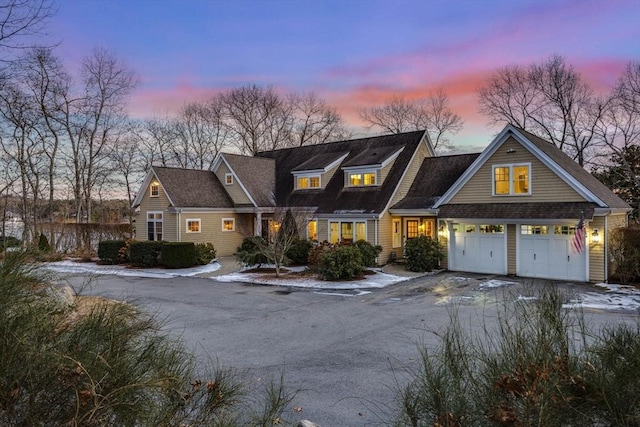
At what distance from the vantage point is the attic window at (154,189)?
926 inches

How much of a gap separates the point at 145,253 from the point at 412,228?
13.5 metres

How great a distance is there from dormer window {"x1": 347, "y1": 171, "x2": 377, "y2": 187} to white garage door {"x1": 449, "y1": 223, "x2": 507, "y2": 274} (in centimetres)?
532

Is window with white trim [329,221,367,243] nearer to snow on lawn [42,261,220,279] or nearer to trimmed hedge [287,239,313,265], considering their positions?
trimmed hedge [287,239,313,265]

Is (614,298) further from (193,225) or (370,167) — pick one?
(193,225)

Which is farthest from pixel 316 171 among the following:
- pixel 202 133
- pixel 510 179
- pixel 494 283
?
pixel 202 133

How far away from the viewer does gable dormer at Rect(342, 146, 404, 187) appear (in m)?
21.1

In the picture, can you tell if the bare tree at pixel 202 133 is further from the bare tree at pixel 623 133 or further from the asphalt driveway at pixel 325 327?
the bare tree at pixel 623 133

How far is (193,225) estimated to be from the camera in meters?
22.8

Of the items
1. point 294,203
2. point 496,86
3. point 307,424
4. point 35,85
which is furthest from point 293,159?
point 307,424

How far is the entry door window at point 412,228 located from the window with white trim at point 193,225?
1157 centimetres

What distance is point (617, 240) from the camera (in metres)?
14.7

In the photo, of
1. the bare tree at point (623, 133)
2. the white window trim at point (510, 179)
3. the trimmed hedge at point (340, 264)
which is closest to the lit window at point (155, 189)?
the trimmed hedge at point (340, 264)

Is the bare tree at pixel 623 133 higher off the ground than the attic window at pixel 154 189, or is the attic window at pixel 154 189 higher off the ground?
the bare tree at pixel 623 133

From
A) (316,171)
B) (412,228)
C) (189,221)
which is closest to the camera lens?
(412,228)
